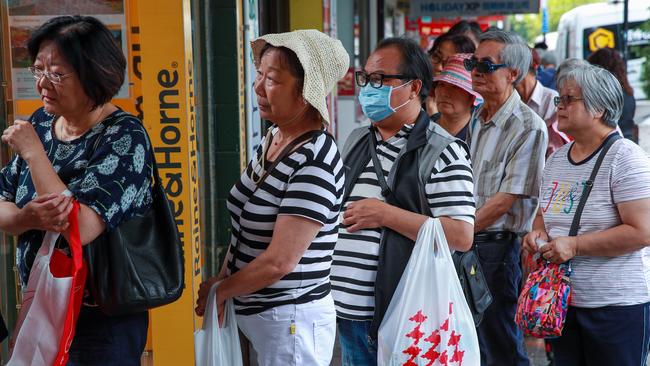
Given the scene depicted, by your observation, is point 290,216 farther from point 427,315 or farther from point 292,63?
point 427,315

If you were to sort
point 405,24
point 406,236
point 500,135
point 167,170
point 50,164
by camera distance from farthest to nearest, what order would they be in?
point 405,24, point 500,135, point 167,170, point 406,236, point 50,164

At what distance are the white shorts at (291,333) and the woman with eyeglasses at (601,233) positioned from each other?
130 cm

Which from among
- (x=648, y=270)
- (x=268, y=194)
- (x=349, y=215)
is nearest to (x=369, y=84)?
(x=349, y=215)

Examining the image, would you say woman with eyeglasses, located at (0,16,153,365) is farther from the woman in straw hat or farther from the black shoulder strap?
the black shoulder strap

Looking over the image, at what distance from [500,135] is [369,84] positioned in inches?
55.7

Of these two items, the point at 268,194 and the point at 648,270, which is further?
the point at 648,270

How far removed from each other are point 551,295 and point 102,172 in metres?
2.10

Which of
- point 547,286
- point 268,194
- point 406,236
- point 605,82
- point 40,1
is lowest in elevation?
point 547,286

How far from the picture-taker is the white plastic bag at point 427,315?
11.2 ft

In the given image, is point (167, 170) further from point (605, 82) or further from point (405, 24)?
point (405, 24)

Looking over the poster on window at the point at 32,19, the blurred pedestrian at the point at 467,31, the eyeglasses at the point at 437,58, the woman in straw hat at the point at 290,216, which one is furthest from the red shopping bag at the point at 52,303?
the blurred pedestrian at the point at 467,31

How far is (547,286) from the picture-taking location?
3.99 m

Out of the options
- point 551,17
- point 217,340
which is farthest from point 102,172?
point 551,17

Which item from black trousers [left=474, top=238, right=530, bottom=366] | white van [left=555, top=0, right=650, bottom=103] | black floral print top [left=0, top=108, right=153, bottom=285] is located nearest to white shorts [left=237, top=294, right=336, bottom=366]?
black floral print top [left=0, top=108, right=153, bottom=285]
